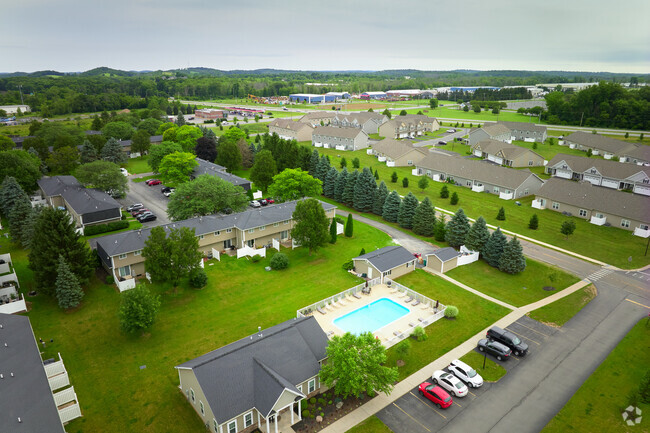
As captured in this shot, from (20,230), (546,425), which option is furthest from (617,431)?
(20,230)

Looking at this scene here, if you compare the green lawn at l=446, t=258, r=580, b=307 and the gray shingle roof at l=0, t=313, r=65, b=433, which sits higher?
the gray shingle roof at l=0, t=313, r=65, b=433

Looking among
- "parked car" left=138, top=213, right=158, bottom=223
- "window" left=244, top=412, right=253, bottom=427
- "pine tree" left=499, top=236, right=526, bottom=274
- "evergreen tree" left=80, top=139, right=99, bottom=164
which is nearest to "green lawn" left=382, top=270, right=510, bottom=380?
"pine tree" left=499, top=236, right=526, bottom=274

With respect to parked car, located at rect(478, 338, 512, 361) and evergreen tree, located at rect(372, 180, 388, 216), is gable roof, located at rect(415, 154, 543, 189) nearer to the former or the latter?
evergreen tree, located at rect(372, 180, 388, 216)

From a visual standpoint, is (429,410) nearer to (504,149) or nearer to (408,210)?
(408,210)

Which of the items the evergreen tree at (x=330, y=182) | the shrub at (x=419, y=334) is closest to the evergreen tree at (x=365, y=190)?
the evergreen tree at (x=330, y=182)

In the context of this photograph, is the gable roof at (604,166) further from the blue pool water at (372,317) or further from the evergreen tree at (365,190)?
the blue pool water at (372,317)
